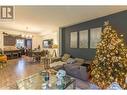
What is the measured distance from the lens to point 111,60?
11.5 feet

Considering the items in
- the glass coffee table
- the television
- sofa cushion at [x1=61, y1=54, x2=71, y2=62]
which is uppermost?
the television

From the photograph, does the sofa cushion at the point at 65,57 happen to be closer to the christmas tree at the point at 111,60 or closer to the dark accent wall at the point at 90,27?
the dark accent wall at the point at 90,27

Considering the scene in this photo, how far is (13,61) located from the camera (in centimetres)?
710

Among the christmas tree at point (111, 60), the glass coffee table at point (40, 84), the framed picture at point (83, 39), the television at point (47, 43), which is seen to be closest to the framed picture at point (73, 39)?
the framed picture at point (83, 39)

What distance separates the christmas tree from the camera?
11.4 feet

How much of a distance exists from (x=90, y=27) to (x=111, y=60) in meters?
2.40

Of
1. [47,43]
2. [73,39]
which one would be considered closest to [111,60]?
[73,39]

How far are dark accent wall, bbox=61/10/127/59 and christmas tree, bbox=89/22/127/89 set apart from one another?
0.68m

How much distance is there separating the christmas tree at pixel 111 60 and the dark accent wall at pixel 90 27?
0.68 meters

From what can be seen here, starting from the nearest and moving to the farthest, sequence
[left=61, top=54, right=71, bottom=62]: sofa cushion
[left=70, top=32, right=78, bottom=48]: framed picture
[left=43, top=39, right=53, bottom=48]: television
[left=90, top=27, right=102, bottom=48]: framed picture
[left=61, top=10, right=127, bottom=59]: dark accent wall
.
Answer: [left=61, top=10, right=127, bottom=59]: dark accent wall → [left=90, top=27, right=102, bottom=48]: framed picture → [left=61, top=54, right=71, bottom=62]: sofa cushion → [left=70, top=32, right=78, bottom=48]: framed picture → [left=43, top=39, right=53, bottom=48]: television

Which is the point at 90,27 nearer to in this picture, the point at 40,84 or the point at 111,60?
the point at 111,60

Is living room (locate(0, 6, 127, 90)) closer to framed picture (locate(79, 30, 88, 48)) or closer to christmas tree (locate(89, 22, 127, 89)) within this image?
framed picture (locate(79, 30, 88, 48))

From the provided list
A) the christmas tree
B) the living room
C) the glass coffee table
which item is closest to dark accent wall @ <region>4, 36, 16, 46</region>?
the living room
